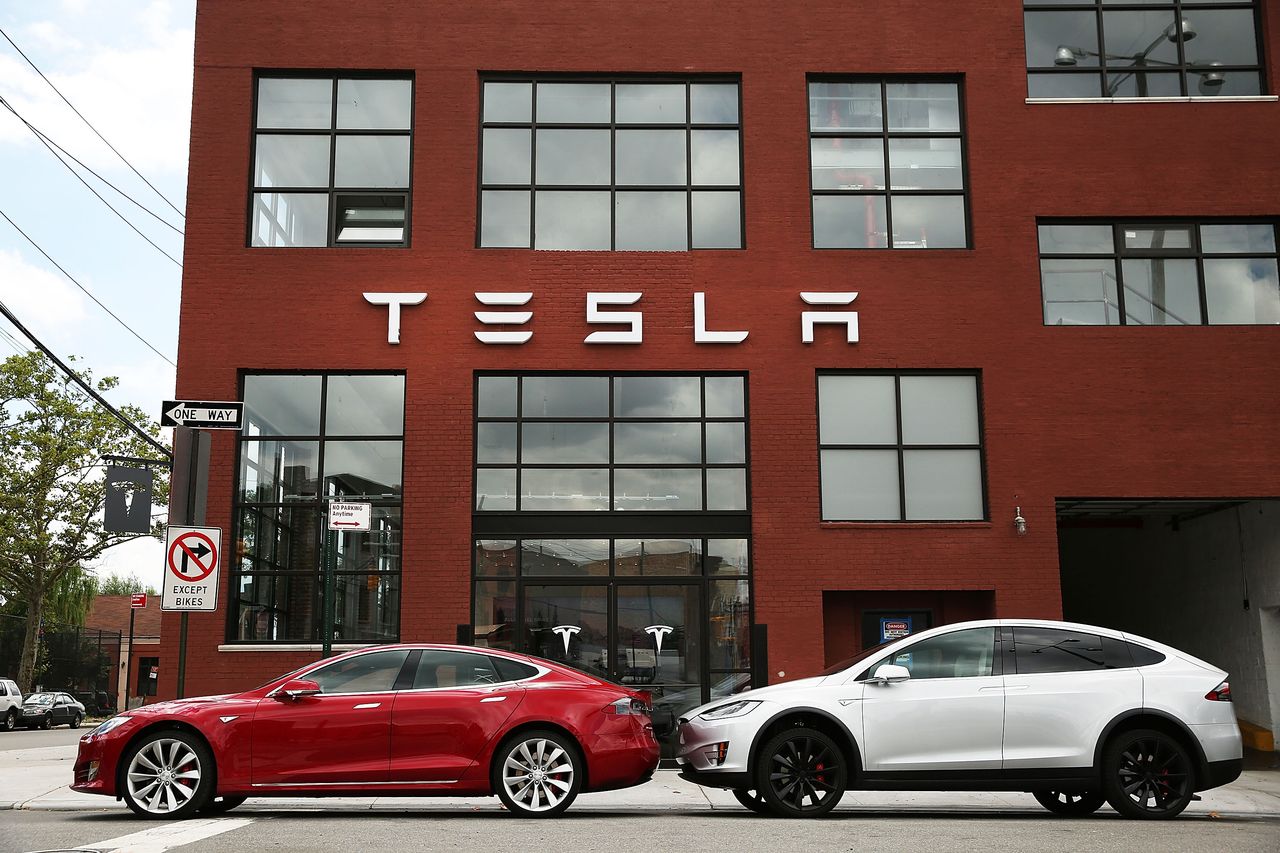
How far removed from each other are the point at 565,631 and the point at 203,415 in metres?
5.71

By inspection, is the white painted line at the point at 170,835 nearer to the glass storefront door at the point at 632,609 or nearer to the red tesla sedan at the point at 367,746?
the red tesla sedan at the point at 367,746

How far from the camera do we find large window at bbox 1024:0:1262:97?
59.0 ft

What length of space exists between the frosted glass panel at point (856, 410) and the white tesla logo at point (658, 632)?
10.9ft

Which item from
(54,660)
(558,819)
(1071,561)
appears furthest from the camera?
(54,660)

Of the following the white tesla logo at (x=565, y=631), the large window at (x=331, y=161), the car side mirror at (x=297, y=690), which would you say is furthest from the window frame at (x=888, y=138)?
the car side mirror at (x=297, y=690)

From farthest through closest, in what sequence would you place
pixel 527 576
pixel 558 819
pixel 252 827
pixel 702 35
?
pixel 702 35 < pixel 527 576 < pixel 558 819 < pixel 252 827

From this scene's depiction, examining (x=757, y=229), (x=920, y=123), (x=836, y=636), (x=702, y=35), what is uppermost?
(x=702, y=35)

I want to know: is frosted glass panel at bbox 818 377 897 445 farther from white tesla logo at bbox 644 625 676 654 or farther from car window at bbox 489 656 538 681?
car window at bbox 489 656 538 681

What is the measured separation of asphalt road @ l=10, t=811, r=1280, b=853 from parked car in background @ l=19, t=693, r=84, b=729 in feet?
99.5

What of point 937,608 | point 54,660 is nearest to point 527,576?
point 937,608

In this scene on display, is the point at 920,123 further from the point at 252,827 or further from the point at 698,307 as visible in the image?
the point at 252,827

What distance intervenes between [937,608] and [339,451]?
331 inches

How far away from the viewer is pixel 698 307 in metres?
17.0

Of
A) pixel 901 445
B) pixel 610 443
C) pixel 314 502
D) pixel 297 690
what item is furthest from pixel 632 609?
pixel 297 690
